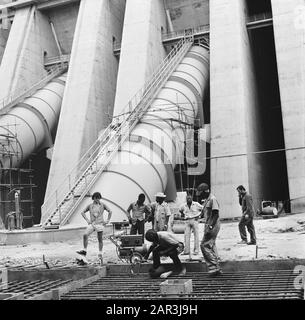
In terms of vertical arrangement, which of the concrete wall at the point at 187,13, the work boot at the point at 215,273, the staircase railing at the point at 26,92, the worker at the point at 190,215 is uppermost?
the concrete wall at the point at 187,13

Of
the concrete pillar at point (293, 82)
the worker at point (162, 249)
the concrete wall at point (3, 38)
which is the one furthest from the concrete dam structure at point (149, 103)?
the worker at point (162, 249)

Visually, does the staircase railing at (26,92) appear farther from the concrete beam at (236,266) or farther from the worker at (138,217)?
the concrete beam at (236,266)

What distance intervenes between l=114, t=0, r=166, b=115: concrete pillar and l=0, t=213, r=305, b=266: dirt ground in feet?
30.7

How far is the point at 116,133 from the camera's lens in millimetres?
18797

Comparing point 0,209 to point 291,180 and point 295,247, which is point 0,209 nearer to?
point 291,180

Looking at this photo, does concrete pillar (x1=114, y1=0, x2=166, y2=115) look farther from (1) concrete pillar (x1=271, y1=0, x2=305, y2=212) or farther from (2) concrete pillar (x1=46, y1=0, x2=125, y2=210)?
(1) concrete pillar (x1=271, y1=0, x2=305, y2=212)

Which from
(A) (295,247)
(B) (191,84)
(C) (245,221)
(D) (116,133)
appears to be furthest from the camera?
(B) (191,84)

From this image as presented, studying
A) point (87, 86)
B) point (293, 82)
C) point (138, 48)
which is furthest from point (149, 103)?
point (293, 82)

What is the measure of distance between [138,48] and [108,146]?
7486mm

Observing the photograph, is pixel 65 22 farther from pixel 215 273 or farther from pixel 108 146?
pixel 215 273

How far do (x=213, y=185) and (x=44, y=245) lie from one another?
8841 mm

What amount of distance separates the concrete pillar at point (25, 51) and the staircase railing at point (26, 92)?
0.27 meters

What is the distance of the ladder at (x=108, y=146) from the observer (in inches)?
653
